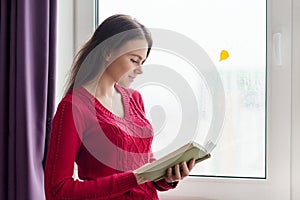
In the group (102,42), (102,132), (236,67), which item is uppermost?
(102,42)

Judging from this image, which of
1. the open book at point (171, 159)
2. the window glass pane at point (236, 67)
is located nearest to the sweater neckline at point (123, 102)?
the open book at point (171, 159)

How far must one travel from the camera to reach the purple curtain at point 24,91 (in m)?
1.59

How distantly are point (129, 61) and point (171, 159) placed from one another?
0.30 meters

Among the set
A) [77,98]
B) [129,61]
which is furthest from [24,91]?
[129,61]

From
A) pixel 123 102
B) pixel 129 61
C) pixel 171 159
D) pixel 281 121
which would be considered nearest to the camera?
pixel 171 159

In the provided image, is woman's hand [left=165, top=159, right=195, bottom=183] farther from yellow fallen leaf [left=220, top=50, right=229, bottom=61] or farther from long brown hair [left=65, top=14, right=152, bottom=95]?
yellow fallen leaf [left=220, top=50, right=229, bottom=61]

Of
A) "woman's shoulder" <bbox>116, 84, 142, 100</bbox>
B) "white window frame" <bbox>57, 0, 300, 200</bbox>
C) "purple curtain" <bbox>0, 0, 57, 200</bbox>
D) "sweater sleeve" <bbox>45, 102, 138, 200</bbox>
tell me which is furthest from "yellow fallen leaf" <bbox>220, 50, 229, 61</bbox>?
"sweater sleeve" <bbox>45, 102, 138, 200</bbox>

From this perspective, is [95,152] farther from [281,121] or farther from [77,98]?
[281,121]

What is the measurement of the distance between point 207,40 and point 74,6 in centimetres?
55

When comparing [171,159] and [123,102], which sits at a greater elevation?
[123,102]

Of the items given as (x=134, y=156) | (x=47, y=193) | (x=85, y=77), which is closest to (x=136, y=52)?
(x=85, y=77)

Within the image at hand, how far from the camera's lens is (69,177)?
50.1 inches

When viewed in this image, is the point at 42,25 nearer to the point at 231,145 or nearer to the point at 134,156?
the point at 134,156

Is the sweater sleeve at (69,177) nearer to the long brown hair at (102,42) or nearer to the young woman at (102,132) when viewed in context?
the young woman at (102,132)
